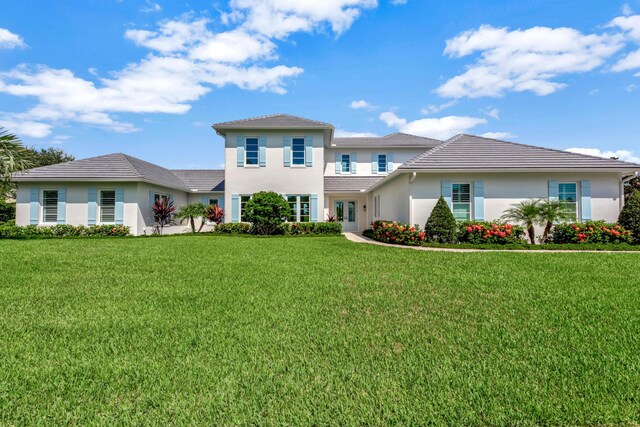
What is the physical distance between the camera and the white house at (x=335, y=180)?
13.2m

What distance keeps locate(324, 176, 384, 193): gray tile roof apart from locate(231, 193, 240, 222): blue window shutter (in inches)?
233

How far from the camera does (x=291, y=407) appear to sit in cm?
226

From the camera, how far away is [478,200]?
1316 cm

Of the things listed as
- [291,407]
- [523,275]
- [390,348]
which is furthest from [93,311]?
[523,275]

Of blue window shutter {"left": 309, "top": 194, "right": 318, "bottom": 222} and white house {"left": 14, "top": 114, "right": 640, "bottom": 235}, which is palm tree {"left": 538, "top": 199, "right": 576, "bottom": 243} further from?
blue window shutter {"left": 309, "top": 194, "right": 318, "bottom": 222}

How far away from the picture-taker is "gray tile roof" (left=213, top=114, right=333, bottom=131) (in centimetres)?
1857

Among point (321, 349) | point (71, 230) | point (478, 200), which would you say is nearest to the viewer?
point (321, 349)

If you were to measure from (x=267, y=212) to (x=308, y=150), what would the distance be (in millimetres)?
4738

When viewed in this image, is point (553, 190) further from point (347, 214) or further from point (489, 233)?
point (347, 214)

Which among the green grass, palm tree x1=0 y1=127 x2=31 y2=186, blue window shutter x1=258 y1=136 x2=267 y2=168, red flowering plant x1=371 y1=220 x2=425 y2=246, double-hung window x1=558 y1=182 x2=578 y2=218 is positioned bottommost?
the green grass

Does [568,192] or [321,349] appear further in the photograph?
[568,192]

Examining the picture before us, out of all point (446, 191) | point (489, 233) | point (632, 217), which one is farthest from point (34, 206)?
point (632, 217)

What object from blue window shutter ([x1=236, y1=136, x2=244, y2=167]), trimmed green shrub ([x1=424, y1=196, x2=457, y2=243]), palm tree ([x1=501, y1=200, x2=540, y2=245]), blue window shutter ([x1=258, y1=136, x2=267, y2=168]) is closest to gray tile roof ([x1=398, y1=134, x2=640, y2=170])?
palm tree ([x1=501, y1=200, x2=540, y2=245])

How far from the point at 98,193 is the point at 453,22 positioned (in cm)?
1927
